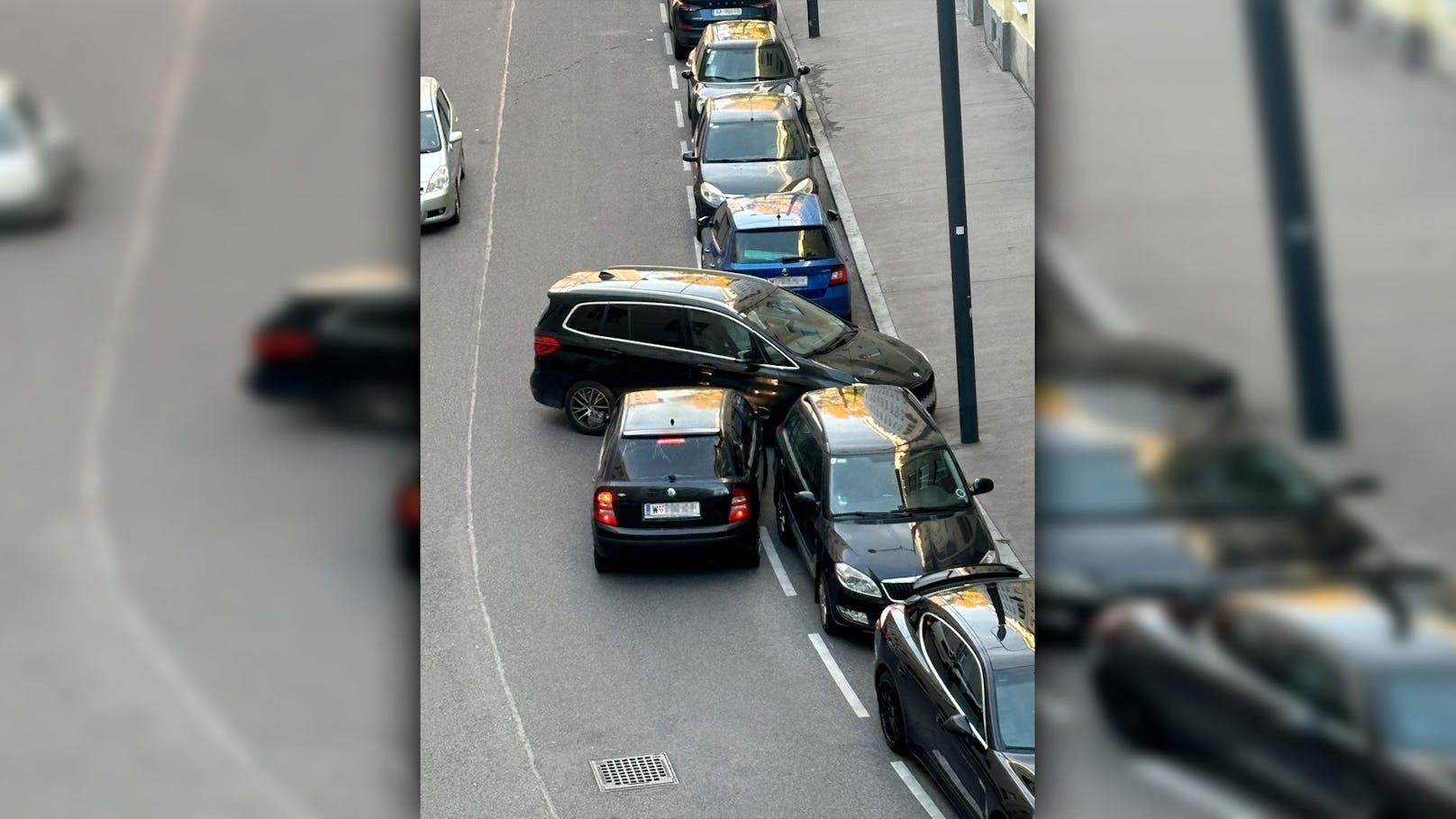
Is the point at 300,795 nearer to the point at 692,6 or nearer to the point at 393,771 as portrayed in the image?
the point at 393,771

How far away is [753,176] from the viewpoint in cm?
2067

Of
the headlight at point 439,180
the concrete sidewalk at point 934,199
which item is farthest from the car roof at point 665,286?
the headlight at point 439,180

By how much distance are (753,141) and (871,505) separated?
9.35 metres

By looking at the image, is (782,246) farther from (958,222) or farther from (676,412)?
(676,412)

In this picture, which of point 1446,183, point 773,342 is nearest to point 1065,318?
point 1446,183

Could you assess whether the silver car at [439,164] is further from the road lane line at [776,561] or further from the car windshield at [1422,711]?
the car windshield at [1422,711]

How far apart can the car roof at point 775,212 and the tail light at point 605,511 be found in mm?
5779

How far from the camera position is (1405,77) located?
1864 millimetres

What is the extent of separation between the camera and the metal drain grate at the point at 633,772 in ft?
36.2

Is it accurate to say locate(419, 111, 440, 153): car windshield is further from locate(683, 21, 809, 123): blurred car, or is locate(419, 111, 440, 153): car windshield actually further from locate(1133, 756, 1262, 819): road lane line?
locate(1133, 756, 1262, 819): road lane line

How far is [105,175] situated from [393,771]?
88 centimetres

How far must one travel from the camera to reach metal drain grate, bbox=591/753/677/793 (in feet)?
36.2

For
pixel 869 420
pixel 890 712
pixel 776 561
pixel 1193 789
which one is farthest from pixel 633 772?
pixel 1193 789

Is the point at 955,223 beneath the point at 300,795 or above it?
beneath
